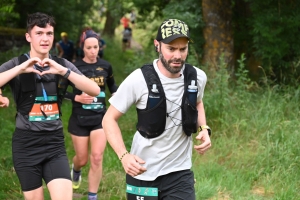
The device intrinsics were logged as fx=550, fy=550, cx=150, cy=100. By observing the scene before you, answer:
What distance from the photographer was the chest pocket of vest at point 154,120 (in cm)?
391

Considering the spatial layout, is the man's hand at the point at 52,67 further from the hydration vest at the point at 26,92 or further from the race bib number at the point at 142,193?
the race bib number at the point at 142,193

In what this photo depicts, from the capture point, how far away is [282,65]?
9.60m

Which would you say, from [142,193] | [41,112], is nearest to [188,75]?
[142,193]

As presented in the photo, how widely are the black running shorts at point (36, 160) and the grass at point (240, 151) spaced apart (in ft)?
6.99

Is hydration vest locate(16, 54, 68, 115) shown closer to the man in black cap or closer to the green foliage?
the man in black cap

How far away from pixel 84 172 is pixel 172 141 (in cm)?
410

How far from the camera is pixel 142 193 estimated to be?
4043 millimetres

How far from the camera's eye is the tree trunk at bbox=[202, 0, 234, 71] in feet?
33.2

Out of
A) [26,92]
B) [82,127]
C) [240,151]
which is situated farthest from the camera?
[240,151]

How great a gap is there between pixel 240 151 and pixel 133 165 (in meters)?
4.12

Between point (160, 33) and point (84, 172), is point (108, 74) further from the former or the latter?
point (160, 33)

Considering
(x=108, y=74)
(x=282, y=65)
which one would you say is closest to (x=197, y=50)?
(x=282, y=65)

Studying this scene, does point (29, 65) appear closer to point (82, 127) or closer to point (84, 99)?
point (84, 99)

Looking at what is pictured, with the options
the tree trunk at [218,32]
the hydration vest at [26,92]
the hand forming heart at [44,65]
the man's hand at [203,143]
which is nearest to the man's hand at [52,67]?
the hand forming heart at [44,65]
